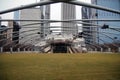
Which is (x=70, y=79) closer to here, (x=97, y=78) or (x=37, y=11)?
(x=97, y=78)

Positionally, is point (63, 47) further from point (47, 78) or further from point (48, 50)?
point (47, 78)

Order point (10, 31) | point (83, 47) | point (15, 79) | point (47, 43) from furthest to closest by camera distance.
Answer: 1. point (47, 43)
2. point (83, 47)
3. point (10, 31)
4. point (15, 79)

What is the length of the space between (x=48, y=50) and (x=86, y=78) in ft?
120

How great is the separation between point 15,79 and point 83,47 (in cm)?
3231

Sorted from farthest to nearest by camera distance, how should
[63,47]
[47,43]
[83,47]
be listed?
[63,47], [47,43], [83,47]

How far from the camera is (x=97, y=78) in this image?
10.2ft

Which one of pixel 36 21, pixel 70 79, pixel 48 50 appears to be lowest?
pixel 48 50

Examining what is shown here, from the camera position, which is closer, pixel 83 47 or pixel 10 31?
pixel 10 31

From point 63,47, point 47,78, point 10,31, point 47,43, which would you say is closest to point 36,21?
point 10,31

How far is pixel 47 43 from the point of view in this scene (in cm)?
3766

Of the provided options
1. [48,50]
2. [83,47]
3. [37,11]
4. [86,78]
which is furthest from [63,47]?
[86,78]

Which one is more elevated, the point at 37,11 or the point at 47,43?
the point at 37,11

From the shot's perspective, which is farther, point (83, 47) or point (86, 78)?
point (83, 47)

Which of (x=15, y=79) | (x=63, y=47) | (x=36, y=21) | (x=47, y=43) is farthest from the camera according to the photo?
(x=63, y=47)
